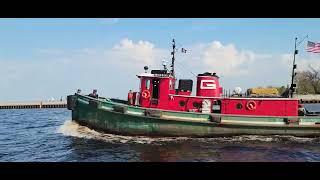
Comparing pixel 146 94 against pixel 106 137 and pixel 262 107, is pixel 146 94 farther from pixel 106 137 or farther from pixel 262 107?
pixel 262 107

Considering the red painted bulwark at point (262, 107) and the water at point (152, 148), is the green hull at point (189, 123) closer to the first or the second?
the water at point (152, 148)

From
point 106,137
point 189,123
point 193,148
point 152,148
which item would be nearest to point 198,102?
point 189,123

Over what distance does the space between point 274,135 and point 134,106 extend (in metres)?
7.73

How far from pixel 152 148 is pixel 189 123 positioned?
336cm

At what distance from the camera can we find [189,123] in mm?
19922

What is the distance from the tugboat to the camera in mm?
20000

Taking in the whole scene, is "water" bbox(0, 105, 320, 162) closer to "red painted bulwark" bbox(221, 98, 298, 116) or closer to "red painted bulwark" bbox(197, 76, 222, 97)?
"red painted bulwark" bbox(221, 98, 298, 116)

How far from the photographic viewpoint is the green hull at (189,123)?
1991cm

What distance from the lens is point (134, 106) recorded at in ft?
68.0

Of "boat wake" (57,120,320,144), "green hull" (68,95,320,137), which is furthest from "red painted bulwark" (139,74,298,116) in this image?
"boat wake" (57,120,320,144)

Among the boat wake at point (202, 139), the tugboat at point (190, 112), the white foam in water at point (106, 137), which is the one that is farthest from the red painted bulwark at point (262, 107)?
the white foam in water at point (106, 137)

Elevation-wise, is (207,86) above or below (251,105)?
above
